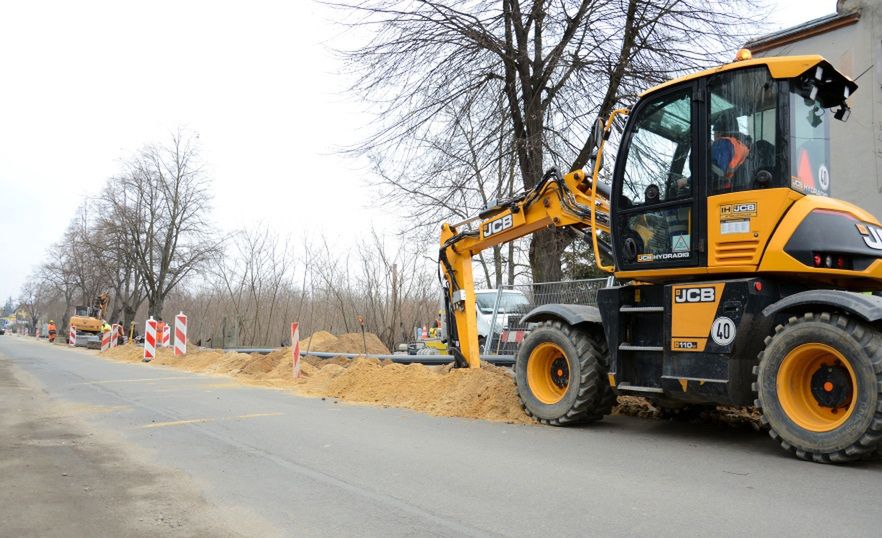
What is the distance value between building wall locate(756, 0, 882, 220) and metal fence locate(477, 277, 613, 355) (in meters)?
7.96

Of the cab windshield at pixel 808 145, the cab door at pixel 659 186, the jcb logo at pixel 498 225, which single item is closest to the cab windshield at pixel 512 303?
the jcb logo at pixel 498 225

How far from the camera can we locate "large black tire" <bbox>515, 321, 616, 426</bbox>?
7.19 m

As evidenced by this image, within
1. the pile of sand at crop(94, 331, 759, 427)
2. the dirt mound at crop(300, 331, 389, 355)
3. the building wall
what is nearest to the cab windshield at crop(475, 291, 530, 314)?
the pile of sand at crop(94, 331, 759, 427)

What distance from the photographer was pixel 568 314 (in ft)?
24.6

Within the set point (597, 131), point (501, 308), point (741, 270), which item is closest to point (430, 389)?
point (597, 131)

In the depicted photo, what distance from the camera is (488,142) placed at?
13742 mm

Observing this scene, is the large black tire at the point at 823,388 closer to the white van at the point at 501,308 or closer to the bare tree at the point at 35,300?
the white van at the point at 501,308

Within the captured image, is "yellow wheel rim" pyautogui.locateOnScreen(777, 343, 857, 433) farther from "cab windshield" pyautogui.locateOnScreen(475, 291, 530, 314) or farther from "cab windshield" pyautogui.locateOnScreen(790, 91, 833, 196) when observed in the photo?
"cab windshield" pyautogui.locateOnScreen(475, 291, 530, 314)

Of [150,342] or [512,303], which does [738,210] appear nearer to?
[512,303]

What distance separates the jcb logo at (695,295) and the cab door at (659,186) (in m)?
0.24

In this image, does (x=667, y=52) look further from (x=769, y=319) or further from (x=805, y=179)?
(x=769, y=319)

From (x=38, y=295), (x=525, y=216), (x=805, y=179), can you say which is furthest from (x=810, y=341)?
(x=38, y=295)

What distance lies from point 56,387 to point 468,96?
10.3 metres

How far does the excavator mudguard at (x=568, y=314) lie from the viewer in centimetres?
738
